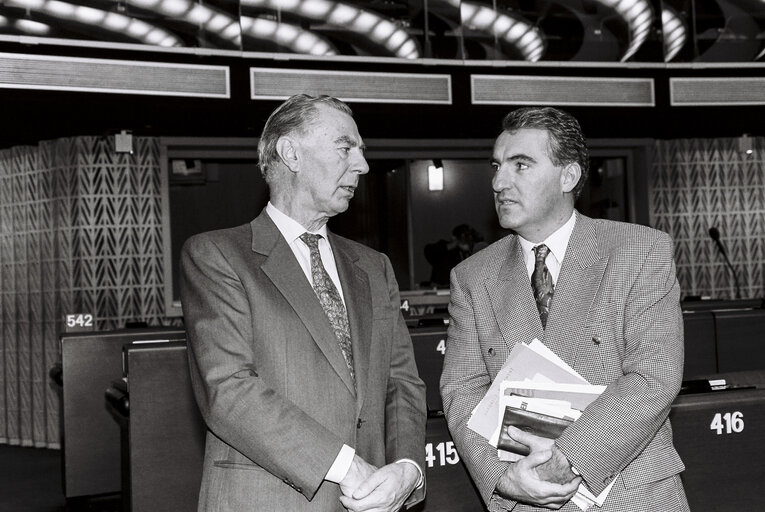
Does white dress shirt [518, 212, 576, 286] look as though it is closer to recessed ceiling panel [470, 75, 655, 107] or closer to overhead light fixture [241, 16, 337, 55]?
overhead light fixture [241, 16, 337, 55]

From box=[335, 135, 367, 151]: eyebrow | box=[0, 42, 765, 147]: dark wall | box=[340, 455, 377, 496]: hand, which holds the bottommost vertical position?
box=[340, 455, 377, 496]: hand

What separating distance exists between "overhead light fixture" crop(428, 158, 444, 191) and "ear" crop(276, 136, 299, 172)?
721cm

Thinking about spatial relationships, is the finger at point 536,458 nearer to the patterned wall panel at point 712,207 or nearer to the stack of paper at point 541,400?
the stack of paper at point 541,400

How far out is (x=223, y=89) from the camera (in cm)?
715

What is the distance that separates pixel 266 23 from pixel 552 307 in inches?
234

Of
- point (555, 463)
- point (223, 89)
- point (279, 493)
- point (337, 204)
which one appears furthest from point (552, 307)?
point (223, 89)

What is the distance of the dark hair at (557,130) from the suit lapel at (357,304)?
518 mm

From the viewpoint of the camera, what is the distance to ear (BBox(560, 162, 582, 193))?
2.08 meters

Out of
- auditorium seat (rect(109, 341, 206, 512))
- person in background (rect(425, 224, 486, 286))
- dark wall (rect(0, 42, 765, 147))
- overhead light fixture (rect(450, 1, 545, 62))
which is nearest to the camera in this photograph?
auditorium seat (rect(109, 341, 206, 512))

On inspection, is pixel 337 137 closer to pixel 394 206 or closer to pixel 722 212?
pixel 394 206

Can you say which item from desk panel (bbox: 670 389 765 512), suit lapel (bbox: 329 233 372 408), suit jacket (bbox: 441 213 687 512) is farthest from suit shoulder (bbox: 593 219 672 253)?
desk panel (bbox: 670 389 765 512)

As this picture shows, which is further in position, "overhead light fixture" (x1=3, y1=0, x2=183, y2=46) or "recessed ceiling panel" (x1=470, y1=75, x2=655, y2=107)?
"recessed ceiling panel" (x1=470, y1=75, x2=655, y2=107)

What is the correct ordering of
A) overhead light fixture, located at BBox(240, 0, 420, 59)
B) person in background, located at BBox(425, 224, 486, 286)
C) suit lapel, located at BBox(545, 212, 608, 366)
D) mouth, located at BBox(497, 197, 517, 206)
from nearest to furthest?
suit lapel, located at BBox(545, 212, 608, 366), mouth, located at BBox(497, 197, 517, 206), overhead light fixture, located at BBox(240, 0, 420, 59), person in background, located at BBox(425, 224, 486, 286)

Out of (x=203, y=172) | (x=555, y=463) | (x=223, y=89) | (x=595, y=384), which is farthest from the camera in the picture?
(x=203, y=172)
